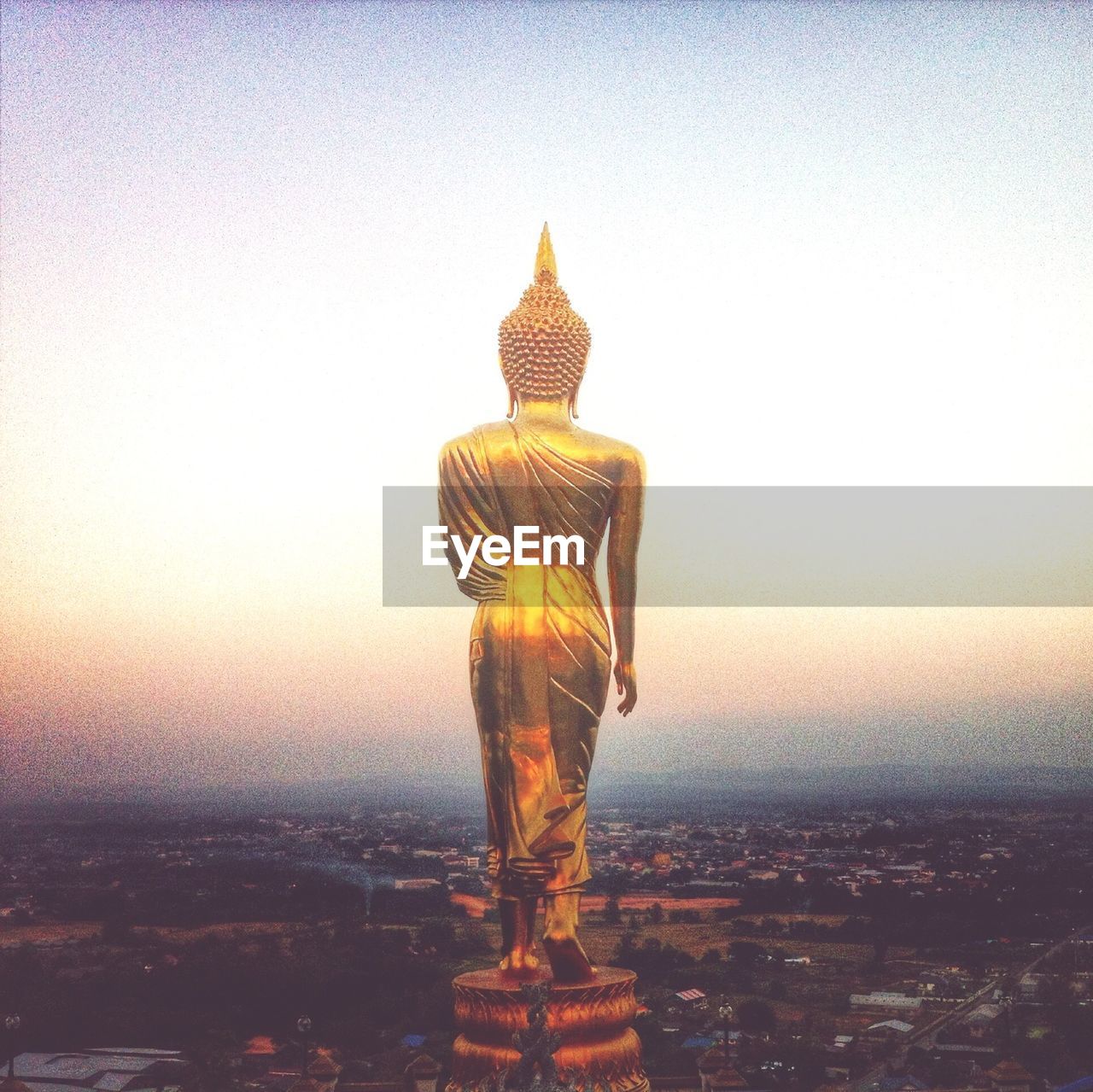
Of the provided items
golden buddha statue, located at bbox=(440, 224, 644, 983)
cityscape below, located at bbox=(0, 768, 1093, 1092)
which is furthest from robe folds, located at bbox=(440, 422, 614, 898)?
cityscape below, located at bbox=(0, 768, 1093, 1092)

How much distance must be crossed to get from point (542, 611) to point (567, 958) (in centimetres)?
133

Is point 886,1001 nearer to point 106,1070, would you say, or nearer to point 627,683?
point 627,683

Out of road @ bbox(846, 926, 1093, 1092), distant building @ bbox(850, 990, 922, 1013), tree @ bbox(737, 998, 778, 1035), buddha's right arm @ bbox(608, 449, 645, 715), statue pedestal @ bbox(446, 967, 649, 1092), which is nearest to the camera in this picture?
statue pedestal @ bbox(446, 967, 649, 1092)

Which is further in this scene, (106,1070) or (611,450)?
(106,1070)

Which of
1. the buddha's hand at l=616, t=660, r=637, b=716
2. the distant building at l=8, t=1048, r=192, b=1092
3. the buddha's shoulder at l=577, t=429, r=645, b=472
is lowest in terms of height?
the distant building at l=8, t=1048, r=192, b=1092

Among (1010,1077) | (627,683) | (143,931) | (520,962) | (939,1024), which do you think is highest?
(627,683)

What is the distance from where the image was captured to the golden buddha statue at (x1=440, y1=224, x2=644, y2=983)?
5.71 metres

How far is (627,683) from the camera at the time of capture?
6.10 meters

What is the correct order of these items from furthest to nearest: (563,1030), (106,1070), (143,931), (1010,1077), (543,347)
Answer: (143,931) → (106,1070) → (1010,1077) → (543,347) → (563,1030)

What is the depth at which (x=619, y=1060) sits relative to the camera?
5.64 metres

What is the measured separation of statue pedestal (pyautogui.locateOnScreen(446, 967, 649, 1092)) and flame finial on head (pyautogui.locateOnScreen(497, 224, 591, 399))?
91.2 inches

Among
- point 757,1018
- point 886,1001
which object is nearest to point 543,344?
point 757,1018

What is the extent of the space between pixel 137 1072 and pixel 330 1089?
1.01 m

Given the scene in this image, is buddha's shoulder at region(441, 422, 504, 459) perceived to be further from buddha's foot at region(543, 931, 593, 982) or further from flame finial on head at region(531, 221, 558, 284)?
buddha's foot at region(543, 931, 593, 982)
